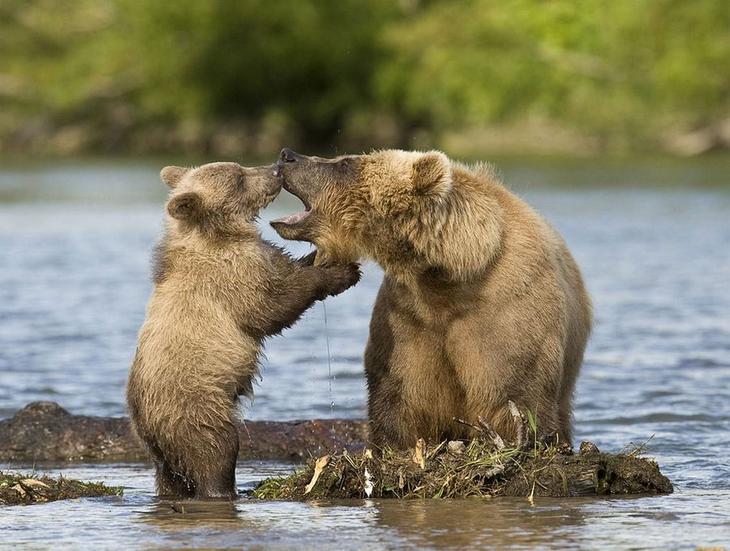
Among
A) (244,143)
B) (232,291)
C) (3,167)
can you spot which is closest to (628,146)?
(244,143)

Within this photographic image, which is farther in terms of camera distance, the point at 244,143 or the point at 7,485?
the point at 244,143

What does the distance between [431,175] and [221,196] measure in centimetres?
139

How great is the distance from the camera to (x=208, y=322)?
25.5ft

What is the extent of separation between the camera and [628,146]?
177 feet

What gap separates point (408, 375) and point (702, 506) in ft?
4.88

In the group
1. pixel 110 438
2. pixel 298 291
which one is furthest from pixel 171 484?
pixel 110 438

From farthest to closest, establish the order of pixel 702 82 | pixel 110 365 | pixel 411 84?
pixel 411 84
pixel 702 82
pixel 110 365

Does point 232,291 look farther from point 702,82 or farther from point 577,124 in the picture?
point 577,124

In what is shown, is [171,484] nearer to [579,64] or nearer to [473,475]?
[473,475]

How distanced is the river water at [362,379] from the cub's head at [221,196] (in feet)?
4.66

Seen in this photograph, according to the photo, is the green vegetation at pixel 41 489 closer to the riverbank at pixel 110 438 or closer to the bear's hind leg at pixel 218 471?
the bear's hind leg at pixel 218 471

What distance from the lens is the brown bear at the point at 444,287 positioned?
727cm

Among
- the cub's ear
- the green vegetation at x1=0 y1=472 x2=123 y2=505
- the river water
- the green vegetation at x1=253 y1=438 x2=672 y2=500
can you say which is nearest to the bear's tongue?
the cub's ear

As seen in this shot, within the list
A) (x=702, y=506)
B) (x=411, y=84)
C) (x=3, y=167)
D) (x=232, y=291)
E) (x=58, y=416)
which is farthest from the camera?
(x=411, y=84)
